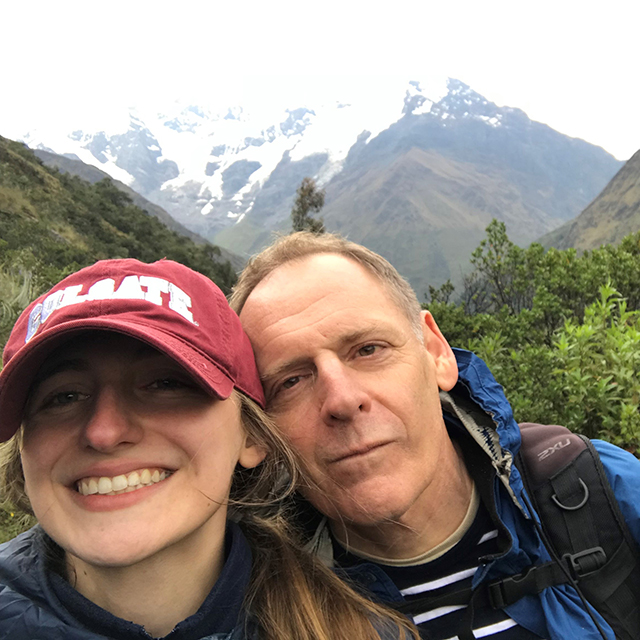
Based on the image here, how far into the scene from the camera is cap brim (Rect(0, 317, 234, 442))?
1064mm

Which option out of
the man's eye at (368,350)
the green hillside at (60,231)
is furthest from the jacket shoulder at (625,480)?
the green hillside at (60,231)

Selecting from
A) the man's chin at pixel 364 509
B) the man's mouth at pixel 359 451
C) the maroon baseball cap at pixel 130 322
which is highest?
the maroon baseball cap at pixel 130 322

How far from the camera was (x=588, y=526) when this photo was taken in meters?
1.67

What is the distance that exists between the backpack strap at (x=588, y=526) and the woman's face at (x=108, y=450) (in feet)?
4.09

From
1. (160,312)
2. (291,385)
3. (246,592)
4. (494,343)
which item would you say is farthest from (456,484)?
(494,343)

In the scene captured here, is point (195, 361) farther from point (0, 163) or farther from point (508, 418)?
point (0, 163)

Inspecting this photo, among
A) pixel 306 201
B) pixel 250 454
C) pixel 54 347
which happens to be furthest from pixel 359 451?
pixel 306 201

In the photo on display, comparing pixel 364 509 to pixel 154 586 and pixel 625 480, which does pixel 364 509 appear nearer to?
pixel 154 586

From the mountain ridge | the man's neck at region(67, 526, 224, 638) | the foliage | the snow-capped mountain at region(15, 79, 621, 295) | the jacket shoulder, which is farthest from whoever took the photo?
the snow-capped mountain at region(15, 79, 621, 295)

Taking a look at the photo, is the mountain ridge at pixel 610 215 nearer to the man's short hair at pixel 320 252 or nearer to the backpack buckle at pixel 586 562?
the man's short hair at pixel 320 252

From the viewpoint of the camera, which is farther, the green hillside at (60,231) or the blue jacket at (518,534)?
the green hillside at (60,231)

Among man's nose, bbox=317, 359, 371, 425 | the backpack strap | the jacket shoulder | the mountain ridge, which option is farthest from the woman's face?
the mountain ridge

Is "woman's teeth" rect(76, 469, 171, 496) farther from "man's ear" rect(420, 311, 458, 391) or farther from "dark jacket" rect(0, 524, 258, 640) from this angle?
"man's ear" rect(420, 311, 458, 391)

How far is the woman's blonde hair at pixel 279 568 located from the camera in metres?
1.41
